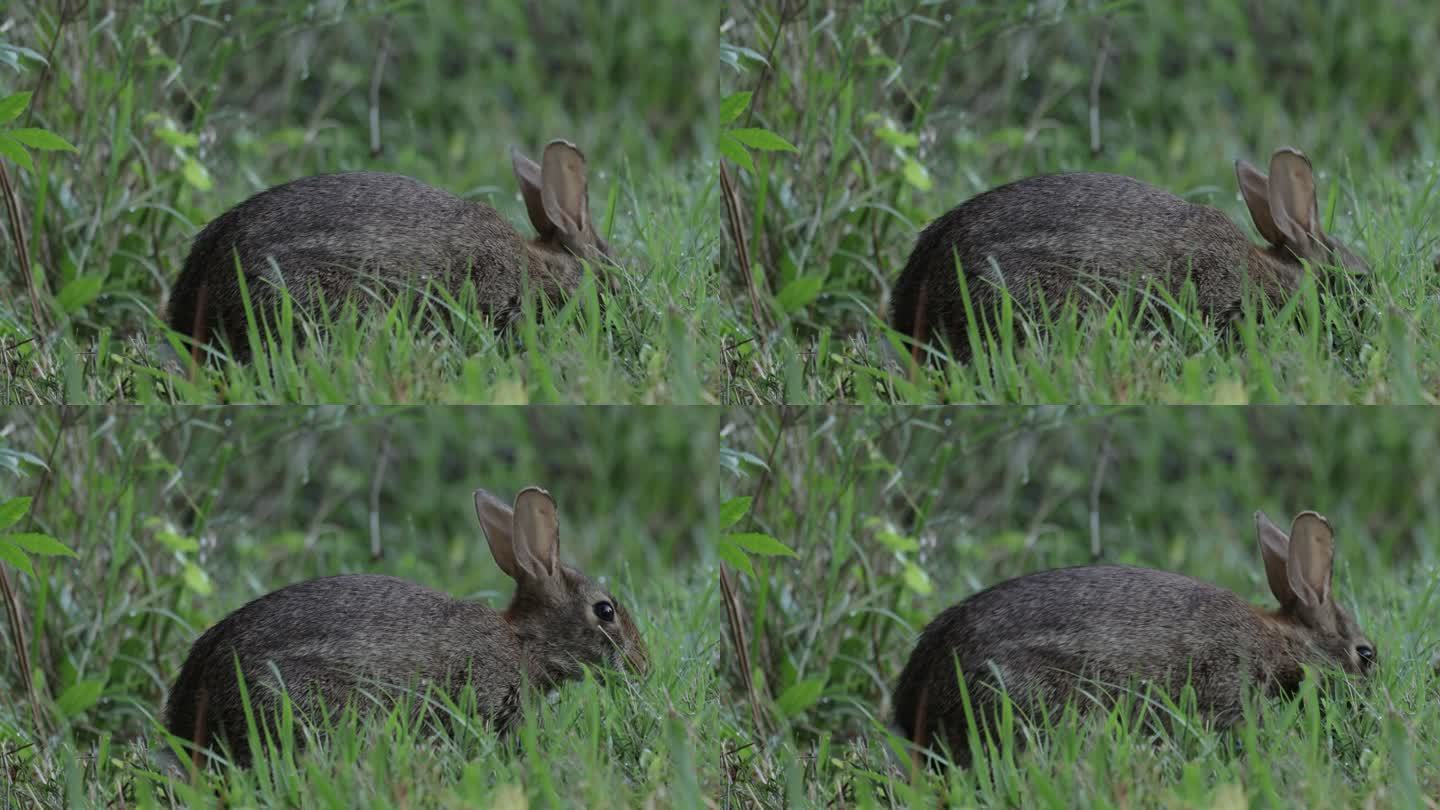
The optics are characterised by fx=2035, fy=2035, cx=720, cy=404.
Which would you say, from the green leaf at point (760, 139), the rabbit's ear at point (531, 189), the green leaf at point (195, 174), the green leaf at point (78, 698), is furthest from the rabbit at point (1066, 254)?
the green leaf at point (78, 698)

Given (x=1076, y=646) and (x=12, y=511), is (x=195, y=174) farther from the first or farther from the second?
(x=1076, y=646)

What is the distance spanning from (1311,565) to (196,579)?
142 inches

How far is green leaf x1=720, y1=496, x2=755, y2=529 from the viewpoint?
6.04 m

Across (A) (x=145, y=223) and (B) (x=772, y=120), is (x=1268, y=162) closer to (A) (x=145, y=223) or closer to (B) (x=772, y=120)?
(B) (x=772, y=120)

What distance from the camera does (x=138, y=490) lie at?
6.64m

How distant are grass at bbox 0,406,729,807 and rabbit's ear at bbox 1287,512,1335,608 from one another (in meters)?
1.89

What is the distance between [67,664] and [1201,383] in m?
3.61

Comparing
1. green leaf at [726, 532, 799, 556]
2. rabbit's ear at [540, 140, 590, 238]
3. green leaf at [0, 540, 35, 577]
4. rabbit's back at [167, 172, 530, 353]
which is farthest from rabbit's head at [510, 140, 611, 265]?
green leaf at [0, 540, 35, 577]

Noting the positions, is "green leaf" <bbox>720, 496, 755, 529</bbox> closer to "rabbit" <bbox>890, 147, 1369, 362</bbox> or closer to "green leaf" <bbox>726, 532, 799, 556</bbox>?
"green leaf" <bbox>726, 532, 799, 556</bbox>

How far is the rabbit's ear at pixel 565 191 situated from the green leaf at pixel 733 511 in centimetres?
110

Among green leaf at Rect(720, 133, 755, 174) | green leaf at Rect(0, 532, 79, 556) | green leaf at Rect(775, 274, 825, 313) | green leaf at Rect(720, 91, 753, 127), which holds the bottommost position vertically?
green leaf at Rect(0, 532, 79, 556)

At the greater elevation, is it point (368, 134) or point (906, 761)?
point (368, 134)

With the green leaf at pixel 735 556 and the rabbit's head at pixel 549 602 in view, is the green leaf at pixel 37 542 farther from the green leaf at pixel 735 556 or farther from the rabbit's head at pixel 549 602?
the green leaf at pixel 735 556

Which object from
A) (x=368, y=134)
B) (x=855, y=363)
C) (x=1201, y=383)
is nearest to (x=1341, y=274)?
(x=1201, y=383)
